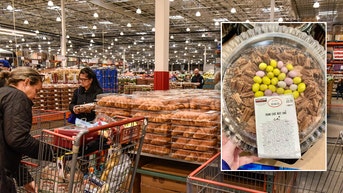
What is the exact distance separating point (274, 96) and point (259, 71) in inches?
6.0

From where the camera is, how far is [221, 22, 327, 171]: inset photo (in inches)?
57.6

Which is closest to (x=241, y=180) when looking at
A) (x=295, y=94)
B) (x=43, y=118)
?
(x=295, y=94)

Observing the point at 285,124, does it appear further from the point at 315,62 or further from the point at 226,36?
the point at 226,36

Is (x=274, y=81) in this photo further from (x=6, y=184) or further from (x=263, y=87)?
(x=6, y=184)

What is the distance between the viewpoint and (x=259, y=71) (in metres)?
1.51

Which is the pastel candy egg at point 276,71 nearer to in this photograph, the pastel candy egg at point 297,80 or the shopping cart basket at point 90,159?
the pastel candy egg at point 297,80

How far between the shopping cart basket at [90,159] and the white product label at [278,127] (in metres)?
0.92

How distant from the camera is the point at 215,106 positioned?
296 cm

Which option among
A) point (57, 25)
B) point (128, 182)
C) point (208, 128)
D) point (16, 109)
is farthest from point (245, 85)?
point (57, 25)

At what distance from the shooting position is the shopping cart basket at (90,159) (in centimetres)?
173

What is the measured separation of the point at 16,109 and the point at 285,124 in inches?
68.3

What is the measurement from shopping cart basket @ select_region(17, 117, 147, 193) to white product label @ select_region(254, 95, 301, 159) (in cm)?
92

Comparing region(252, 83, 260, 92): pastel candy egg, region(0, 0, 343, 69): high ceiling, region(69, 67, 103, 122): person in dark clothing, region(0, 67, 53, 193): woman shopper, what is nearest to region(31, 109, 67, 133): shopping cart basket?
region(69, 67, 103, 122): person in dark clothing

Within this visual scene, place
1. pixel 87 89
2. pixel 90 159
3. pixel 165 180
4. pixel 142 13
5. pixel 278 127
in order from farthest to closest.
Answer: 1. pixel 142 13
2. pixel 87 89
3. pixel 165 180
4. pixel 90 159
5. pixel 278 127
